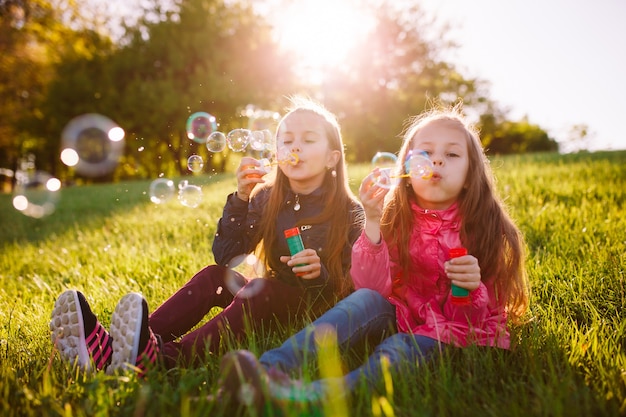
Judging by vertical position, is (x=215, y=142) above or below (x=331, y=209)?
above

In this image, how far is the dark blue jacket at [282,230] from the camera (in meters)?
2.72

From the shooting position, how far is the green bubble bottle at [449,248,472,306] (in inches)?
79.3

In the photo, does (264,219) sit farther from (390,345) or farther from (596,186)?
(596,186)

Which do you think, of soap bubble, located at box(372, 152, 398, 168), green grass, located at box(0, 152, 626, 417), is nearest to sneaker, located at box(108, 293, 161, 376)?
green grass, located at box(0, 152, 626, 417)

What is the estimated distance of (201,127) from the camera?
127 inches

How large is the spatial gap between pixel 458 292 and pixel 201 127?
1986 millimetres

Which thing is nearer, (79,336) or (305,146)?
(79,336)

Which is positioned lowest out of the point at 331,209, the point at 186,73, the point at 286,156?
the point at 331,209

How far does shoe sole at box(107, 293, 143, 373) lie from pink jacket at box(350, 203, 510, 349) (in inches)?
38.2

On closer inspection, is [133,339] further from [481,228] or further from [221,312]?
[481,228]

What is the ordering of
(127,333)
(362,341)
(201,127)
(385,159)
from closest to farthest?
(127,333)
(362,341)
(385,159)
(201,127)

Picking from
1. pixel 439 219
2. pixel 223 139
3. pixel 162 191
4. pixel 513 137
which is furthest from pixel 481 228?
pixel 513 137

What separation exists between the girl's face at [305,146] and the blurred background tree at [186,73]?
50.6 ft

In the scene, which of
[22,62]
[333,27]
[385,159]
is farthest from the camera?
[22,62]
